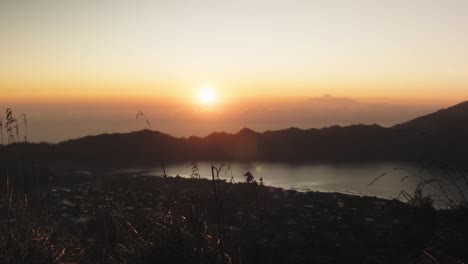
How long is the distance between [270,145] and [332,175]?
7231mm

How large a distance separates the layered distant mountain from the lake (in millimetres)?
2082

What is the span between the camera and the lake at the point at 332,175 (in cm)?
1584

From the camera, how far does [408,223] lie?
888 cm

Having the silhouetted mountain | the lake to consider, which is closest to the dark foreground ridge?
the lake

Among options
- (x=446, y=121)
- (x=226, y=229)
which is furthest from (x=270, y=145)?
(x=226, y=229)

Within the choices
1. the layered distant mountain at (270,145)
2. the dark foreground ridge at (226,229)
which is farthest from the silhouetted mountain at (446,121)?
the dark foreground ridge at (226,229)

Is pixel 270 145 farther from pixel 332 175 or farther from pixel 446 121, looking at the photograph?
pixel 446 121

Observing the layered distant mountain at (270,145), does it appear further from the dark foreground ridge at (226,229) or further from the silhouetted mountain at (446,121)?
the dark foreground ridge at (226,229)

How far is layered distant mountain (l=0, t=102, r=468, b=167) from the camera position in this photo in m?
24.2

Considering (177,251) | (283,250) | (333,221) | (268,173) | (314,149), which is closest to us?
(177,251)

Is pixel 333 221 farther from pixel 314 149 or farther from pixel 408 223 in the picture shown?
pixel 314 149

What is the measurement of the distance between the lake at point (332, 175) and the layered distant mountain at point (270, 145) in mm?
2082

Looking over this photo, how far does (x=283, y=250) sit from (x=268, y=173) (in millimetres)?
13544

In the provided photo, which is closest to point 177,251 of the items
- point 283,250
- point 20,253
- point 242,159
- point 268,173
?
point 20,253
